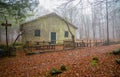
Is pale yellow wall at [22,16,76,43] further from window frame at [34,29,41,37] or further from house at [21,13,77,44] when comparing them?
window frame at [34,29,41,37]

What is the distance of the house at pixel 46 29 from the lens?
2338 cm

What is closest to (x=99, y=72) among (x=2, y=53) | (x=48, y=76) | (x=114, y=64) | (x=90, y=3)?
(x=114, y=64)

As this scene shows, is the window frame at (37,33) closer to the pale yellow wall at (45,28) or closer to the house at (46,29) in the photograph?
the house at (46,29)

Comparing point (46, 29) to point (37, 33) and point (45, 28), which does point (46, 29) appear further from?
point (37, 33)

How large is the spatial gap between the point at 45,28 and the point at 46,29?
0.86ft

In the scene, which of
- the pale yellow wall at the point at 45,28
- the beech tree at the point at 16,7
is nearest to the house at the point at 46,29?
the pale yellow wall at the point at 45,28

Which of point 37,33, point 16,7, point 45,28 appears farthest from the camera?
point 45,28

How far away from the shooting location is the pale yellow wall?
23.3 meters

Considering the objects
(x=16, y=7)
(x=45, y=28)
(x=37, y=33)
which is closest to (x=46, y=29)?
(x=45, y=28)

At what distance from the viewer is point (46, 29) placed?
2461cm

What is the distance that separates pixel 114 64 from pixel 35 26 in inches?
704

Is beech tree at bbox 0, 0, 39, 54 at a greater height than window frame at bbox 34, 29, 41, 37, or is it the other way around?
beech tree at bbox 0, 0, 39, 54

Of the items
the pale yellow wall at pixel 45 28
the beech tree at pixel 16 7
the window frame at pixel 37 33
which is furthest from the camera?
the window frame at pixel 37 33

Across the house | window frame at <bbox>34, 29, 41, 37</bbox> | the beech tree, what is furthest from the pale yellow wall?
the beech tree
